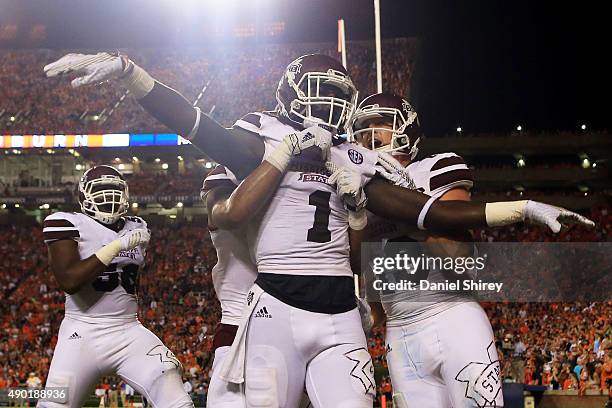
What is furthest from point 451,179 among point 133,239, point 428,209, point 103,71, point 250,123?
point 133,239

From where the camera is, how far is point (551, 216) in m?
2.90

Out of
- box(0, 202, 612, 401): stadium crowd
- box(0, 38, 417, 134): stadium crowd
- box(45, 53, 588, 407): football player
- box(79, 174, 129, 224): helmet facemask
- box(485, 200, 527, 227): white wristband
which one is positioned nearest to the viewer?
box(45, 53, 588, 407): football player

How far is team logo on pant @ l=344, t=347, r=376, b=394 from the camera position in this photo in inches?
111

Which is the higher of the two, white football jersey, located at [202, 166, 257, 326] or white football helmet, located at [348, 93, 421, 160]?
white football helmet, located at [348, 93, 421, 160]

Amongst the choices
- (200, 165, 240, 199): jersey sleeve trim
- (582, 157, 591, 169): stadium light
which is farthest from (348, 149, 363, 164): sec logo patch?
(582, 157, 591, 169): stadium light

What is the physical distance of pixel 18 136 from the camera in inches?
927

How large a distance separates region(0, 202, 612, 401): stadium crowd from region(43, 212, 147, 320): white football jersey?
591cm

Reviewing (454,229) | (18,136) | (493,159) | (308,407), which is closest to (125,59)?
(454,229)

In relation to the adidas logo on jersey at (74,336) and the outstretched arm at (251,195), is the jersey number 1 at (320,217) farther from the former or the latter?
the adidas logo on jersey at (74,336)

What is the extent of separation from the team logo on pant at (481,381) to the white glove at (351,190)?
83cm

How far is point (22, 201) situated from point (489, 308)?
15.6m

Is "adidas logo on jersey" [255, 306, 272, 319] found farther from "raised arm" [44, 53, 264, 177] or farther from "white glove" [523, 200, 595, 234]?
"white glove" [523, 200, 595, 234]

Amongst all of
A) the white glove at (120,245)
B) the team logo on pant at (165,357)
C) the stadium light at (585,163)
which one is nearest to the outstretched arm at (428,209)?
the white glove at (120,245)

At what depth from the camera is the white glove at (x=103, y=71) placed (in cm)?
267
